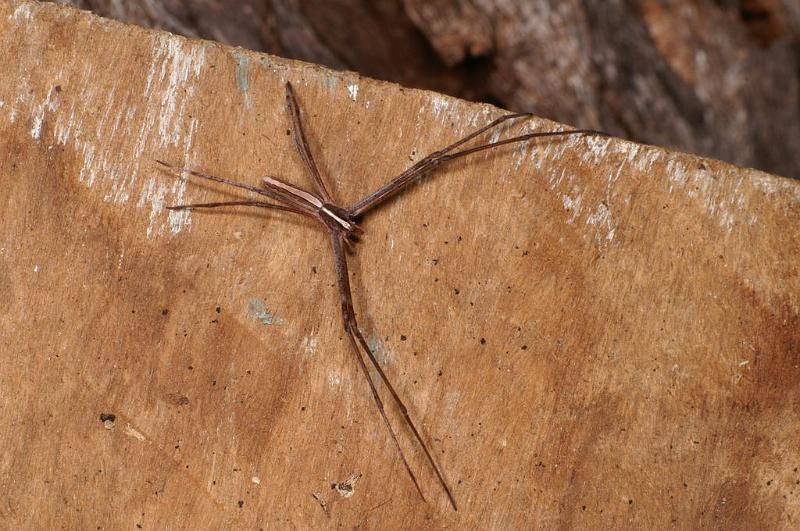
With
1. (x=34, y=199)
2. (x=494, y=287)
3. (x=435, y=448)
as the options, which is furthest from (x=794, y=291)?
(x=34, y=199)

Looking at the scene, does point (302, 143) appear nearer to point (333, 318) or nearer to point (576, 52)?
point (333, 318)

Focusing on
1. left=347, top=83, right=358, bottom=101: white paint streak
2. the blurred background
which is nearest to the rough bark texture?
left=347, top=83, right=358, bottom=101: white paint streak

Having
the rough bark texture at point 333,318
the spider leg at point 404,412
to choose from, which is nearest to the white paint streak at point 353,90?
the rough bark texture at point 333,318

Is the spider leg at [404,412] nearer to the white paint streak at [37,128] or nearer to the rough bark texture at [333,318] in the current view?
the rough bark texture at [333,318]

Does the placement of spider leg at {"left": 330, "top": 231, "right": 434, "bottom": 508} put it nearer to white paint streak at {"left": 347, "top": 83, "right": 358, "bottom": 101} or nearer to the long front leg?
the long front leg

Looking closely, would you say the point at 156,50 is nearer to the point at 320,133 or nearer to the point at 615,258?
the point at 320,133

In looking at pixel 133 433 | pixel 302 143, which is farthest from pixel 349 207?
pixel 133 433
